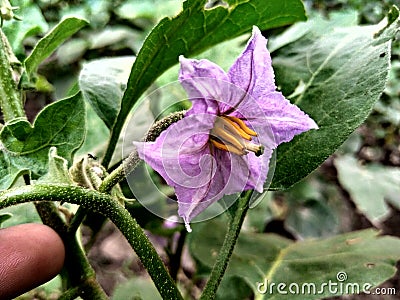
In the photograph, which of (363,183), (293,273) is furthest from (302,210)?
(293,273)

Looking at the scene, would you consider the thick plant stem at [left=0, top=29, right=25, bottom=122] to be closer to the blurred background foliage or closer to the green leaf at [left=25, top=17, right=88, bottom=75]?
the green leaf at [left=25, top=17, right=88, bottom=75]

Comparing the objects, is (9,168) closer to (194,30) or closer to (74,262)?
(74,262)

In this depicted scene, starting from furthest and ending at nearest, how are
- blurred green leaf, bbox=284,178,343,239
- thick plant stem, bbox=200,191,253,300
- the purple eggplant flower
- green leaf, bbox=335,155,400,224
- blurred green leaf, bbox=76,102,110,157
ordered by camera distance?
blurred green leaf, bbox=284,178,343,239
green leaf, bbox=335,155,400,224
blurred green leaf, bbox=76,102,110,157
thick plant stem, bbox=200,191,253,300
the purple eggplant flower

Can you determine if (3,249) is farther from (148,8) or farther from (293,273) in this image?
(148,8)

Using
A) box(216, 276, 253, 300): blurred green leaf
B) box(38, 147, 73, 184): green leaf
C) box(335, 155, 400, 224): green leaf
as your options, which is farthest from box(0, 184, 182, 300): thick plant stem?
box(335, 155, 400, 224): green leaf

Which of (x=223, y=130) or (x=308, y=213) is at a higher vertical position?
(x=223, y=130)

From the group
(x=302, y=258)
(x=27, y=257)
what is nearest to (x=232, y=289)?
(x=302, y=258)
